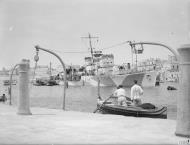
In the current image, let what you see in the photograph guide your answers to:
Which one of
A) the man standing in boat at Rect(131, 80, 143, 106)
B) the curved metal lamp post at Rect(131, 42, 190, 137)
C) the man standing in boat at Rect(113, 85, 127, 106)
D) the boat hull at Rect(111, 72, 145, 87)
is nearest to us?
the curved metal lamp post at Rect(131, 42, 190, 137)

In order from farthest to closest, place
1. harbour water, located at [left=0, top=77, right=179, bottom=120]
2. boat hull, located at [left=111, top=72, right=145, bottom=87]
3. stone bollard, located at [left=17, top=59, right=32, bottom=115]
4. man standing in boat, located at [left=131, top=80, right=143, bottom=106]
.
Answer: boat hull, located at [left=111, top=72, right=145, bottom=87] → harbour water, located at [left=0, top=77, right=179, bottom=120] → man standing in boat, located at [left=131, top=80, right=143, bottom=106] → stone bollard, located at [left=17, top=59, right=32, bottom=115]

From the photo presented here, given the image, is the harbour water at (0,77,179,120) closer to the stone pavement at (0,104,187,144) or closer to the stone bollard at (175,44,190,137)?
the stone pavement at (0,104,187,144)

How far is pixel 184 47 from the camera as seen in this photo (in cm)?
635

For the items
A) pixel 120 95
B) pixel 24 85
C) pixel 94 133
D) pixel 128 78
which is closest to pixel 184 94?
pixel 94 133

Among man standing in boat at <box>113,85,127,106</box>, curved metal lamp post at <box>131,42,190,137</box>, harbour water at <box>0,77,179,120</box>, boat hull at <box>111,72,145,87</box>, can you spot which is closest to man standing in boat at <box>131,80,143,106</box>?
man standing in boat at <box>113,85,127,106</box>

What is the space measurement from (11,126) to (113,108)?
1077 cm

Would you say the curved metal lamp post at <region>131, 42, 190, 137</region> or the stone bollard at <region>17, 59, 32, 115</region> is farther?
the stone bollard at <region>17, 59, 32, 115</region>

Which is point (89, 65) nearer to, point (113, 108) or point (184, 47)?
point (113, 108)

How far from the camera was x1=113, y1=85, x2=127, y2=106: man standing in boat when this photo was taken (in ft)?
55.9

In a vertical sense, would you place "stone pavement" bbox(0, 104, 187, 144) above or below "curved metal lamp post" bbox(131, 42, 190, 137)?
below

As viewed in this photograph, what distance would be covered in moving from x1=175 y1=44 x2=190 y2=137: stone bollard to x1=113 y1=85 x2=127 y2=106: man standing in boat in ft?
34.0

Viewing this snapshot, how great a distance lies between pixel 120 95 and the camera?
17359 mm

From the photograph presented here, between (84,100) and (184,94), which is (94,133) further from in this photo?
(84,100)

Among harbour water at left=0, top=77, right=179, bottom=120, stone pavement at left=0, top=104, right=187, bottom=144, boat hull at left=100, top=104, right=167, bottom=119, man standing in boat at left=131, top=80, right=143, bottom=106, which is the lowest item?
harbour water at left=0, top=77, right=179, bottom=120
